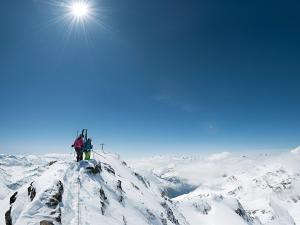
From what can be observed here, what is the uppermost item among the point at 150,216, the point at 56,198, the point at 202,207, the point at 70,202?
the point at 56,198

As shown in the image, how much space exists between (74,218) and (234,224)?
4512 inches

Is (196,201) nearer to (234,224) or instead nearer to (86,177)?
(234,224)

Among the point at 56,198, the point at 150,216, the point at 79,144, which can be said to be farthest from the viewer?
the point at 150,216

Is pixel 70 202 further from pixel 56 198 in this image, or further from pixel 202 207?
pixel 202 207

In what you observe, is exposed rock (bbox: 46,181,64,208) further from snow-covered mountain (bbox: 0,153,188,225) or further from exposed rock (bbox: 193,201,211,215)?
exposed rock (bbox: 193,201,211,215)

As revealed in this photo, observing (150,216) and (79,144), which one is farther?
(150,216)

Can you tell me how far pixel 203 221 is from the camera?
110812mm

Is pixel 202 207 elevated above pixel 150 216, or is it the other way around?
pixel 150 216

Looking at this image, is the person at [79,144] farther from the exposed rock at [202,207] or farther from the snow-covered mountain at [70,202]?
the exposed rock at [202,207]

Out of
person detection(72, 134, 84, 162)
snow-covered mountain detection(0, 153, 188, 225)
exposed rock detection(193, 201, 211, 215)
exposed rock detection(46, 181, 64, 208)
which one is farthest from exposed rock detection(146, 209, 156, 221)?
exposed rock detection(193, 201, 211, 215)

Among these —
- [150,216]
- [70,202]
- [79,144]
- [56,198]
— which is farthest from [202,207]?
[56,198]

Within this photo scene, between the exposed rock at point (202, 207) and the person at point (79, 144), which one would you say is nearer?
the person at point (79, 144)

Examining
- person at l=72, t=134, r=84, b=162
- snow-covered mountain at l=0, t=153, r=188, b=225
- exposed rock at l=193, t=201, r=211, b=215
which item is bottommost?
exposed rock at l=193, t=201, r=211, b=215

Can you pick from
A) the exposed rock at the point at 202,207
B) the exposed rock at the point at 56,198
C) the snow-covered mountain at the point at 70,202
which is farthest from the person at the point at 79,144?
the exposed rock at the point at 202,207
